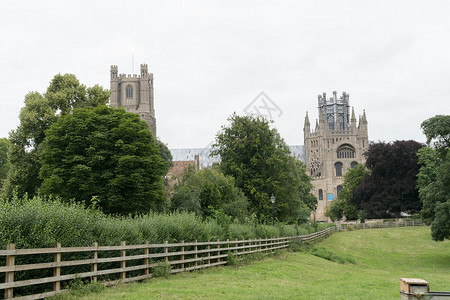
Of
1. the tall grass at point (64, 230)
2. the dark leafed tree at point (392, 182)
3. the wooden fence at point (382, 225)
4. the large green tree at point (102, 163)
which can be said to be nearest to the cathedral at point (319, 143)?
the dark leafed tree at point (392, 182)

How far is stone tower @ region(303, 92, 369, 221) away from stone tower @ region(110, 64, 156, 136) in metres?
46.1

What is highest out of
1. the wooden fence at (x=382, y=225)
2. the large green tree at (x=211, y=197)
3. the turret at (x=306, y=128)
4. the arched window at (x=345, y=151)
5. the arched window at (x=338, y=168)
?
the turret at (x=306, y=128)

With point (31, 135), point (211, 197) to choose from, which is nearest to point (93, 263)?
point (211, 197)

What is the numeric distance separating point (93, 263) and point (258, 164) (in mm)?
35903

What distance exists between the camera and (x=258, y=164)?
4578 cm

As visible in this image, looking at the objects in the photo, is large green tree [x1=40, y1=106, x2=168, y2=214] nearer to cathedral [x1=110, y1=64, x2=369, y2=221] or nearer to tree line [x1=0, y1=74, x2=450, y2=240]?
tree line [x1=0, y1=74, x2=450, y2=240]

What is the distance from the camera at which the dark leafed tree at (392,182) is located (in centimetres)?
6581

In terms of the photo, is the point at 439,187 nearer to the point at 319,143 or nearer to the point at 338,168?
the point at 338,168

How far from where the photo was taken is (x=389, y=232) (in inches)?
2100

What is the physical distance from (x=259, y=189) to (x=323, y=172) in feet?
282

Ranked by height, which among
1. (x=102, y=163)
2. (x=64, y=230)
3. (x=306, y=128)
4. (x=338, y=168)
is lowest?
(x=64, y=230)

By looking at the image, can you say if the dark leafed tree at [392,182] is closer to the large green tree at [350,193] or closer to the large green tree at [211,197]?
the large green tree at [350,193]

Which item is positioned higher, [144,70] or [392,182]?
[144,70]

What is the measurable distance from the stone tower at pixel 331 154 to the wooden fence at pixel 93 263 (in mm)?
111284
